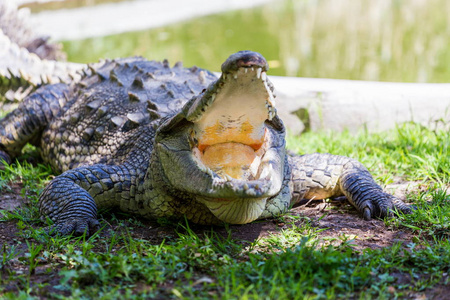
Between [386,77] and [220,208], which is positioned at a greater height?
[386,77]

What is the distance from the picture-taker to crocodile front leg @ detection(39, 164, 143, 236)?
11.6ft

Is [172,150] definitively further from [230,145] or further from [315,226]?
[315,226]

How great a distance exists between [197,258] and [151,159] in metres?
1.03

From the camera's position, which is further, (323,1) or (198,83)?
(323,1)

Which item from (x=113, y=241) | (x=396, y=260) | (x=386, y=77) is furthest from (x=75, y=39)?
(x=396, y=260)

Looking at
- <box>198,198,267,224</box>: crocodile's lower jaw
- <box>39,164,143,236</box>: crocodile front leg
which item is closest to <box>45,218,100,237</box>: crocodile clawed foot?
<box>39,164,143,236</box>: crocodile front leg

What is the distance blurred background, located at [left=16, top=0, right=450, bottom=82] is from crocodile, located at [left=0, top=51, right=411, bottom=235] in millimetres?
3891

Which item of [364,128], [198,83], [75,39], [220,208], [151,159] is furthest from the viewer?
[75,39]

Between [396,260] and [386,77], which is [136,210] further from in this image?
[386,77]

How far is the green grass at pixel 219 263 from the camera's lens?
2.61m

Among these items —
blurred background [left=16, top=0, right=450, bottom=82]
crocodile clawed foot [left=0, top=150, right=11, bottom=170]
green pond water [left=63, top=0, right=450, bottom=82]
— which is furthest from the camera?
blurred background [left=16, top=0, right=450, bottom=82]

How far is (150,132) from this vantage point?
4172mm

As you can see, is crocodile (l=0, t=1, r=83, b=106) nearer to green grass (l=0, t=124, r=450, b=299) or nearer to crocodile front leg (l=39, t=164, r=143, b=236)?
crocodile front leg (l=39, t=164, r=143, b=236)

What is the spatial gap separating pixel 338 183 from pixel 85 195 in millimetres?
1938
